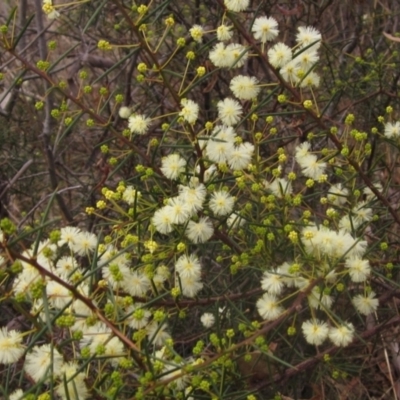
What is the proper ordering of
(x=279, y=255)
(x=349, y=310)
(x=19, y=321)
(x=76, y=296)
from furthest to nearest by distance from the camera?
(x=349, y=310)
(x=19, y=321)
(x=279, y=255)
(x=76, y=296)

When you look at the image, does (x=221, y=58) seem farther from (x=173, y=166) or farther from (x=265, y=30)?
(x=173, y=166)

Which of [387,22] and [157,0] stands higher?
[157,0]

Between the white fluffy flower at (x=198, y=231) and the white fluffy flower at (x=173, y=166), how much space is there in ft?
0.47

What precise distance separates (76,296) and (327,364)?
944 mm

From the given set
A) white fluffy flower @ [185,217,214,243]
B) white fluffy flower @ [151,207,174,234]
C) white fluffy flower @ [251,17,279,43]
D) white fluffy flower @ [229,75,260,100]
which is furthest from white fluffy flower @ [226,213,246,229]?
white fluffy flower @ [251,17,279,43]

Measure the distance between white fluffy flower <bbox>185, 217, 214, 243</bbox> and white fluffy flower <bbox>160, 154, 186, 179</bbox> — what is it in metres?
0.14

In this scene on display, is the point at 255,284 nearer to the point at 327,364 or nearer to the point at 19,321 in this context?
the point at 327,364

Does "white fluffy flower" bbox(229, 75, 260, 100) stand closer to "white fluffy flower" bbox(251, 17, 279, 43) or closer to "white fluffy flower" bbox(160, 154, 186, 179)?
"white fluffy flower" bbox(251, 17, 279, 43)

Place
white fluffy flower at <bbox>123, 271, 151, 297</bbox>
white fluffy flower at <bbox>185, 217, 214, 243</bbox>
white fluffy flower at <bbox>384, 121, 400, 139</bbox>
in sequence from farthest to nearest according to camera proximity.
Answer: white fluffy flower at <bbox>384, 121, 400, 139</bbox> < white fluffy flower at <bbox>185, 217, 214, 243</bbox> < white fluffy flower at <bbox>123, 271, 151, 297</bbox>

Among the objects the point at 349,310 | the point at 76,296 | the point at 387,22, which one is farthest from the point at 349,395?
the point at 387,22

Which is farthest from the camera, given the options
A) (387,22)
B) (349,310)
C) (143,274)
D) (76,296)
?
(387,22)

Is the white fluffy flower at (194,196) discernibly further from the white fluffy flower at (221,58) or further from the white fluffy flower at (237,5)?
the white fluffy flower at (237,5)

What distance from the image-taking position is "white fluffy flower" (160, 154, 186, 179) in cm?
175

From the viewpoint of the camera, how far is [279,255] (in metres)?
1.93
